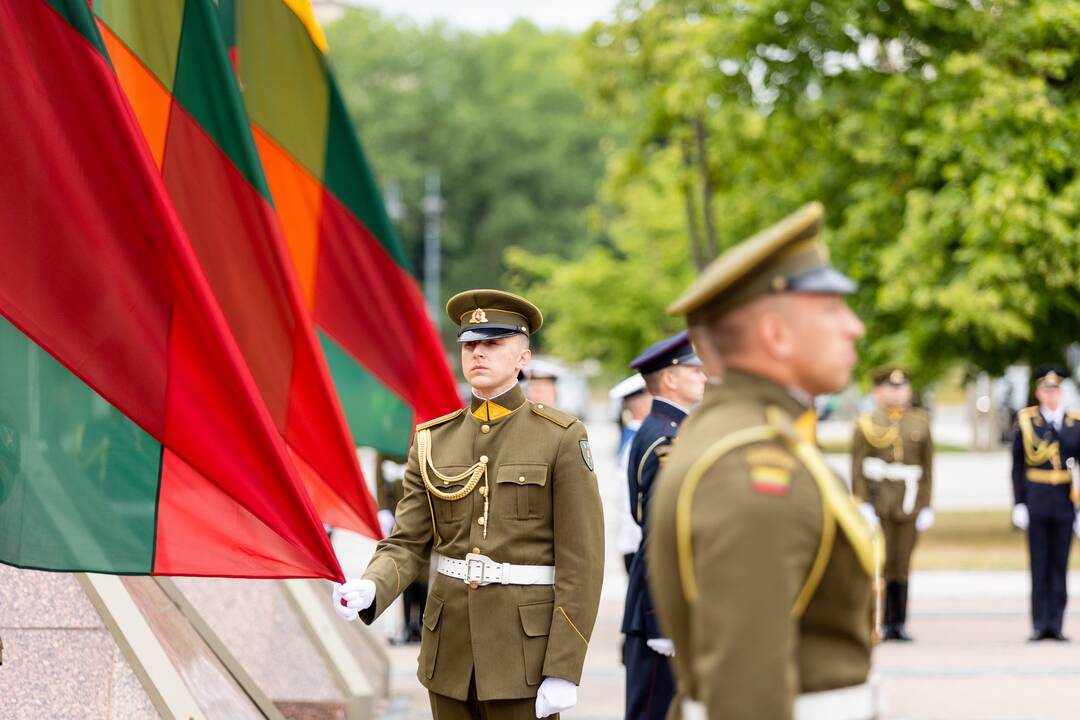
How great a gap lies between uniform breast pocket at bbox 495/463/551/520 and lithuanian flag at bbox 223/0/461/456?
192cm

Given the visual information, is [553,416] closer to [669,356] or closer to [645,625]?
[645,625]

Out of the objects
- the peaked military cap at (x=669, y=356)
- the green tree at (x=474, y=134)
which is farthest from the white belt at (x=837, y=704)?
the green tree at (x=474, y=134)

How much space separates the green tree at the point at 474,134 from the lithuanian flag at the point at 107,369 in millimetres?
52618

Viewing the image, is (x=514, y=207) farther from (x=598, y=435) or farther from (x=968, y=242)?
(x=968, y=242)

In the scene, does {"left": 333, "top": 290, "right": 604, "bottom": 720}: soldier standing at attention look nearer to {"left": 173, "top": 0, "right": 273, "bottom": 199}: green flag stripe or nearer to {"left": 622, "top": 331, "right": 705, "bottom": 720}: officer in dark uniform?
{"left": 622, "top": 331, "right": 705, "bottom": 720}: officer in dark uniform

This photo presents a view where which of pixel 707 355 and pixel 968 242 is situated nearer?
pixel 707 355

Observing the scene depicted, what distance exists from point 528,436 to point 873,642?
85.1 inches

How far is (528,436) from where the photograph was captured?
4910 mm

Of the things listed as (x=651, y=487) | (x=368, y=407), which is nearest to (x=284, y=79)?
(x=368, y=407)

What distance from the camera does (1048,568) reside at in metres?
11.1

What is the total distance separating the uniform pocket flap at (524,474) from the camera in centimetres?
481

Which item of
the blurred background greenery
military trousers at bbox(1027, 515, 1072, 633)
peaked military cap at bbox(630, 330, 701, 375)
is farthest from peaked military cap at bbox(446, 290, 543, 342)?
the blurred background greenery

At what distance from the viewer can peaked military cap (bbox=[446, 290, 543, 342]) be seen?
4.94 metres

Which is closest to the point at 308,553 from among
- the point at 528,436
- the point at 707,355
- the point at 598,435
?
the point at 528,436
